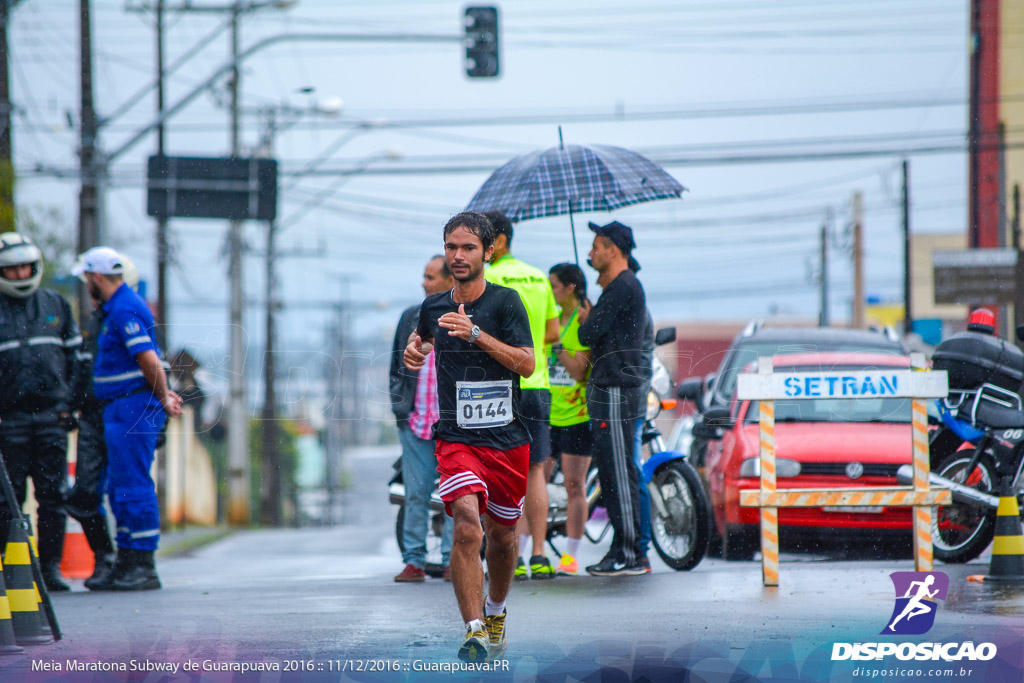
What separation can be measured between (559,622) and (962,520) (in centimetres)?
349

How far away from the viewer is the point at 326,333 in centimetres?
6619

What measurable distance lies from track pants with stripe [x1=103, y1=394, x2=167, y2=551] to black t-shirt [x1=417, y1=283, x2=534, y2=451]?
339cm

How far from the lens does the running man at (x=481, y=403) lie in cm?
556

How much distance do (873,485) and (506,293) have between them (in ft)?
15.3

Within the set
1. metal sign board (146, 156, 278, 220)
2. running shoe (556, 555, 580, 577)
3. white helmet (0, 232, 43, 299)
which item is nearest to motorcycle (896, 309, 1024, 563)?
running shoe (556, 555, 580, 577)

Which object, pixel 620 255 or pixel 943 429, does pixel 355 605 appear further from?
pixel 943 429

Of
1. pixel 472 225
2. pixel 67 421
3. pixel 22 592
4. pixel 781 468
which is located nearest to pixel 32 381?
pixel 67 421

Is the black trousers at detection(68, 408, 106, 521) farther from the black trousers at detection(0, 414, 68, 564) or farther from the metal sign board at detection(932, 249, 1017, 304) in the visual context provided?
the metal sign board at detection(932, 249, 1017, 304)

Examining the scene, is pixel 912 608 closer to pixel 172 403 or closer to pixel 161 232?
pixel 172 403

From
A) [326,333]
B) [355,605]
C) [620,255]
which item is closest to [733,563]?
[620,255]

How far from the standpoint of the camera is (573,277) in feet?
28.4

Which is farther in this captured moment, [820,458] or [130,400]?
[820,458]

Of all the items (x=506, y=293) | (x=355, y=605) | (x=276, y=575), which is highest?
(x=506, y=293)

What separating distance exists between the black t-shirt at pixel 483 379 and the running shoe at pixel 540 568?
8.70 feet
